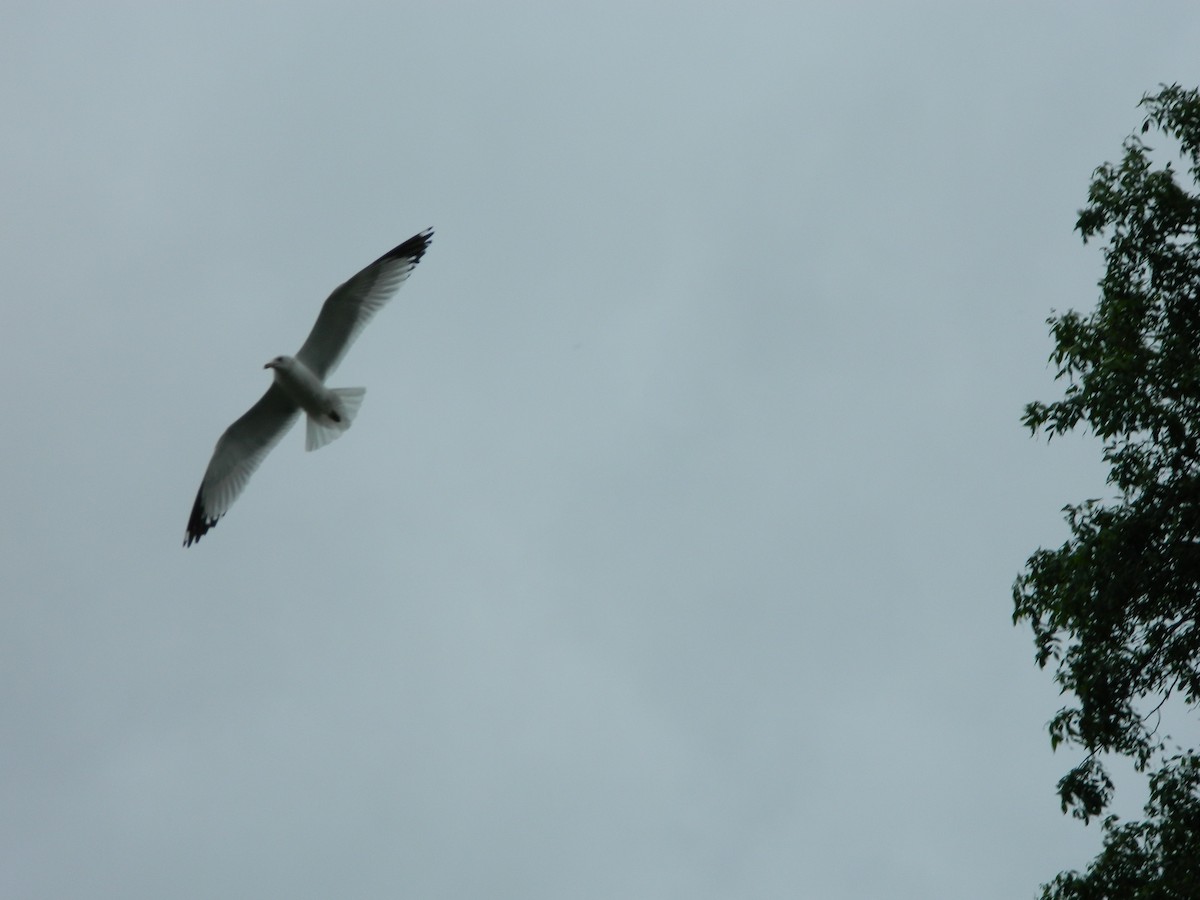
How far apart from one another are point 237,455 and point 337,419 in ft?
6.00

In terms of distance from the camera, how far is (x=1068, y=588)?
10031 millimetres

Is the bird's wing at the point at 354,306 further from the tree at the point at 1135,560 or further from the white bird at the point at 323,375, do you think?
the tree at the point at 1135,560

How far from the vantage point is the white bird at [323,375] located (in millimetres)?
14430

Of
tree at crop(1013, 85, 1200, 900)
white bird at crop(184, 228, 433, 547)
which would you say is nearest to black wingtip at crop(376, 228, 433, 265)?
white bird at crop(184, 228, 433, 547)

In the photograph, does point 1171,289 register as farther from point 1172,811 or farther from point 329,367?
point 329,367

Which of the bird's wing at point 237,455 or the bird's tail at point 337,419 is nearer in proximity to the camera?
the bird's tail at point 337,419

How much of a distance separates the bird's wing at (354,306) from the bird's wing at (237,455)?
2.20 feet

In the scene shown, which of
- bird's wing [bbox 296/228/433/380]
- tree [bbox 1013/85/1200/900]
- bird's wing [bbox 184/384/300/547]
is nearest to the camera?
tree [bbox 1013/85/1200/900]

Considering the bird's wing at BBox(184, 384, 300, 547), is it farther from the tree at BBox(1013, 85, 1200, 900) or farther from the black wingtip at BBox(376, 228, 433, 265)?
the tree at BBox(1013, 85, 1200, 900)

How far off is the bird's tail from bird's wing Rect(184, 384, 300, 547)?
0.60 metres

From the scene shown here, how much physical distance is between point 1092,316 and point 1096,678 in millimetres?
2936

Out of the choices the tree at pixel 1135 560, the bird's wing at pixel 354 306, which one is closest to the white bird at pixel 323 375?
the bird's wing at pixel 354 306

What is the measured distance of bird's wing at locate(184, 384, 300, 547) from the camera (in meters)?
15.3

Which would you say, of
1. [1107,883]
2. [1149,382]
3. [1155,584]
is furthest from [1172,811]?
[1149,382]
